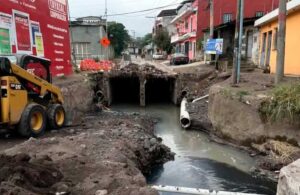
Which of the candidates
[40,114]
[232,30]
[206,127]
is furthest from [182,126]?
[232,30]

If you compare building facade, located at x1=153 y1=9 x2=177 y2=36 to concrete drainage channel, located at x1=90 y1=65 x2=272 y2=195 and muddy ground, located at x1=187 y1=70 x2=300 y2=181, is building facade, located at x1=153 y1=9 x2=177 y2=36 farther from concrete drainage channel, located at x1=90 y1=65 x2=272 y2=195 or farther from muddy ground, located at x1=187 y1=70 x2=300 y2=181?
muddy ground, located at x1=187 y1=70 x2=300 y2=181

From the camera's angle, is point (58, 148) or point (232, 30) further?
point (232, 30)

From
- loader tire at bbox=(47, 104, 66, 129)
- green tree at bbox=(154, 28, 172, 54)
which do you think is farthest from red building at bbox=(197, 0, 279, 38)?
loader tire at bbox=(47, 104, 66, 129)

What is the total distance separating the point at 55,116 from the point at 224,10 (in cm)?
3027

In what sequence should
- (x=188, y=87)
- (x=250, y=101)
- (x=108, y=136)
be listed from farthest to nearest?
(x=188, y=87) < (x=250, y=101) < (x=108, y=136)

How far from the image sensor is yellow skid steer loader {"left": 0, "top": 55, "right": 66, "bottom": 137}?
7855 mm

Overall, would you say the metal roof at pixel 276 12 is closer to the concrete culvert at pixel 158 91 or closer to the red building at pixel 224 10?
the concrete culvert at pixel 158 91

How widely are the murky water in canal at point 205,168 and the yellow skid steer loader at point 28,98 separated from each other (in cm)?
366

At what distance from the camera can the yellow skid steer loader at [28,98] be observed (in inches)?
309

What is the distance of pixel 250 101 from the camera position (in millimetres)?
11148

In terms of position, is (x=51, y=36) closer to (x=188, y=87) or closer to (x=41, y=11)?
(x=41, y=11)

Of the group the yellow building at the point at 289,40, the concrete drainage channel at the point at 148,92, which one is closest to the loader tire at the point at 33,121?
the concrete drainage channel at the point at 148,92

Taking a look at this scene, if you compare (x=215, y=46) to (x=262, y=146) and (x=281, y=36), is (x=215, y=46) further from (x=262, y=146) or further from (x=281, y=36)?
(x=262, y=146)

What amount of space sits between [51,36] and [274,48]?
12403mm
